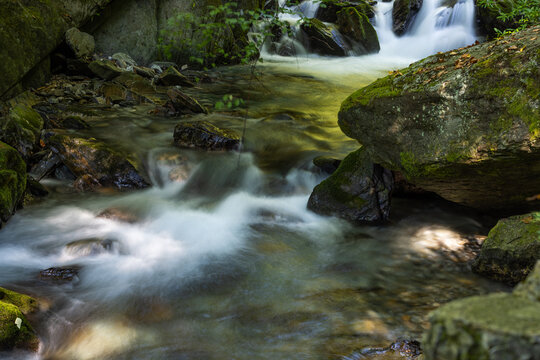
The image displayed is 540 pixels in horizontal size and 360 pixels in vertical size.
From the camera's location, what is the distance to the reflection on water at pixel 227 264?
319cm

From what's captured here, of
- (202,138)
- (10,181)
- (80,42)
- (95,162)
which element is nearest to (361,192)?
(202,138)

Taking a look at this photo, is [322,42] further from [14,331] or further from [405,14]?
[14,331]

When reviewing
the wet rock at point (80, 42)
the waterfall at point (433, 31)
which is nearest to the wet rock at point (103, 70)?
the wet rock at point (80, 42)

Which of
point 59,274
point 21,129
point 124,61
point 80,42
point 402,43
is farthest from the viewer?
point 402,43

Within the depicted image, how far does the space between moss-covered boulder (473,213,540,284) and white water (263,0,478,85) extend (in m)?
11.9

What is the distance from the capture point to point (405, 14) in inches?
816

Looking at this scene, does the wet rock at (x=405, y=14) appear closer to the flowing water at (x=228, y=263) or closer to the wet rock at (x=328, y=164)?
the flowing water at (x=228, y=263)

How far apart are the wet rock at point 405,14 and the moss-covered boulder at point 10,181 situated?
65.1 feet

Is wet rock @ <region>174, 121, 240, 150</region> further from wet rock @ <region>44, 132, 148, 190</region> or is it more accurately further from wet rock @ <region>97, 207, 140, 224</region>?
wet rock @ <region>97, 207, 140, 224</region>

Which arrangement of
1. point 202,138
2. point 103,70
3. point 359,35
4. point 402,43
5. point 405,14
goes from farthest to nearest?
point 405,14, point 402,43, point 359,35, point 103,70, point 202,138

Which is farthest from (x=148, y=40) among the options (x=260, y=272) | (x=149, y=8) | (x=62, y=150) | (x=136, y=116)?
(x=260, y=272)

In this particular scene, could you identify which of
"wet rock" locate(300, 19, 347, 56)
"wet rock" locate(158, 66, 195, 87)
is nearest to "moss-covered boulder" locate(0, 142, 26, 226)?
"wet rock" locate(158, 66, 195, 87)

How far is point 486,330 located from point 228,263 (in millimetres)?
3709

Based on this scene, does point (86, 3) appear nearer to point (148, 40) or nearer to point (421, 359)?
point (148, 40)
